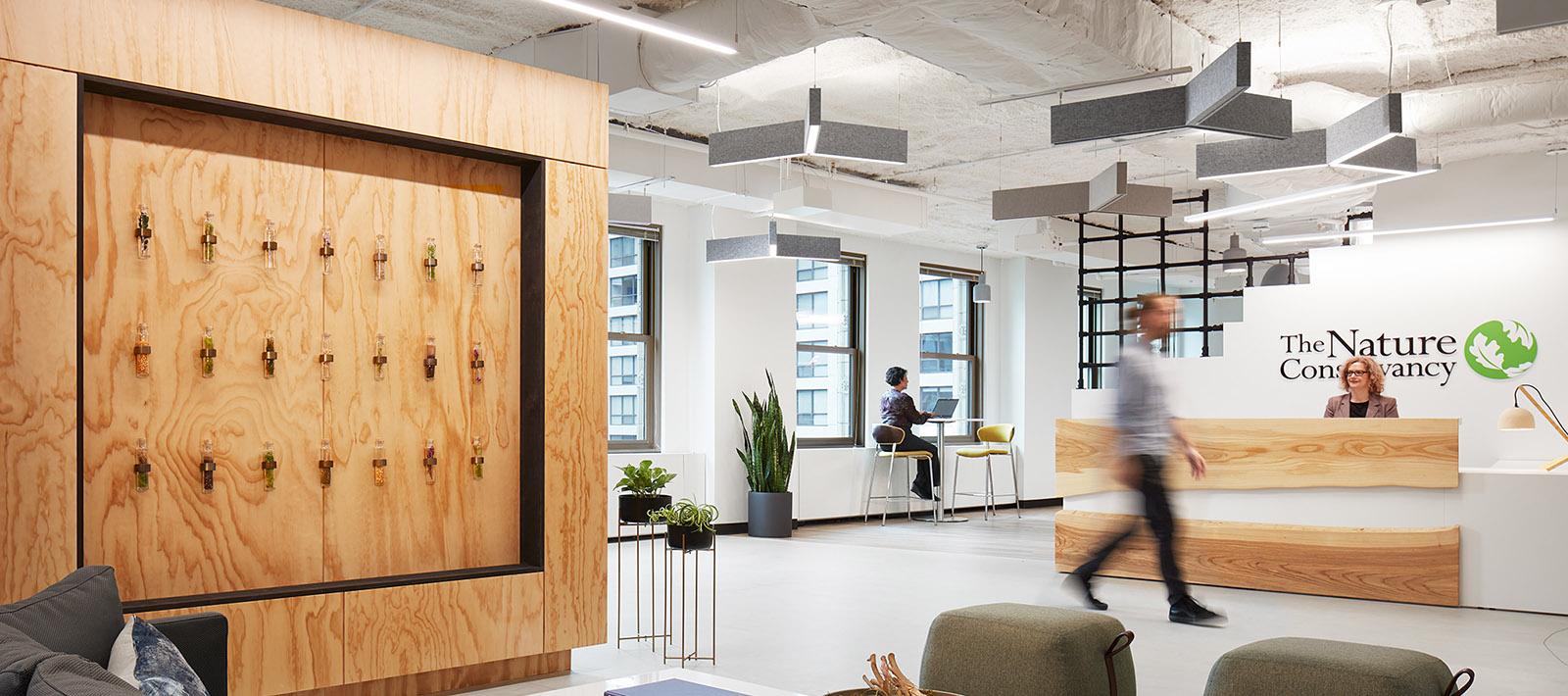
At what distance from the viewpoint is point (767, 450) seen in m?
9.95

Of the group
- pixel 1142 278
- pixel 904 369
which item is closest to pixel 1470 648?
pixel 904 369

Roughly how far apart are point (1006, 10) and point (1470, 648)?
3459 mm

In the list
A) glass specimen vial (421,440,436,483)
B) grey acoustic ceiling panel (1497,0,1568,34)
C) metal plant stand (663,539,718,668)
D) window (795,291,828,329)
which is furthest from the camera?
window (795,291,828,329)

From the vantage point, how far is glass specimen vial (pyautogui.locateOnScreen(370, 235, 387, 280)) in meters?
4.44

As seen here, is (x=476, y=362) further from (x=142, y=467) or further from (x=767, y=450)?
(x=767, y=450)

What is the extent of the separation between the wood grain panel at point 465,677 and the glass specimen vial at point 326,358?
3.71 ft

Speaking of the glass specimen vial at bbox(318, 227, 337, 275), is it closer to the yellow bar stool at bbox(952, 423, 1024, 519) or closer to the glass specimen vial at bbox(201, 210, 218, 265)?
the glass specimen vial at bbox(201, 210, 218, 265)

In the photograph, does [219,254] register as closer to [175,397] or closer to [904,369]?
[175,397]

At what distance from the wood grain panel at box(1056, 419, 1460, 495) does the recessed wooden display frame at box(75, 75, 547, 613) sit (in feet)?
9.83

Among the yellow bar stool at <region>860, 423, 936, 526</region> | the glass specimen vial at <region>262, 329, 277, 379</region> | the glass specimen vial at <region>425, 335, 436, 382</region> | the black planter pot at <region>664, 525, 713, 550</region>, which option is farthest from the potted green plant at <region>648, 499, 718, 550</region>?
the yellow bar stool at <region>860, 423, 936, 526</region>

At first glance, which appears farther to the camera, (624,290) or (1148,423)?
(624,290)

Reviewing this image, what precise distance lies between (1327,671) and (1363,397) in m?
4.61

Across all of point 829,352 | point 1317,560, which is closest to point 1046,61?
point 1317,560

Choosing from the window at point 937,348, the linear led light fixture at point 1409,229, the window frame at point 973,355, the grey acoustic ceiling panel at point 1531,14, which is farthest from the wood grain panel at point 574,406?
the window frame at point 973,355
